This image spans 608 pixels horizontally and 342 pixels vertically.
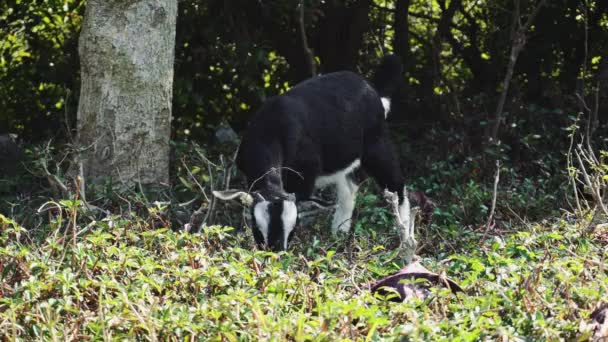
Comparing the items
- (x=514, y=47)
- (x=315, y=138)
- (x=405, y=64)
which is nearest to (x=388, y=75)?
(x=514, y=47)

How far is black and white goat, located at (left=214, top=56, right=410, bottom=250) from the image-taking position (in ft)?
19.8

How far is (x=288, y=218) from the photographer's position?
19.6 feet

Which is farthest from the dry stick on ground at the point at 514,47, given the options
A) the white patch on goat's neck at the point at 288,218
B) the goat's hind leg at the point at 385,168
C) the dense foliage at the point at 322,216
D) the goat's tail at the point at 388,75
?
the white patch on goat's neck at the point at 288,218

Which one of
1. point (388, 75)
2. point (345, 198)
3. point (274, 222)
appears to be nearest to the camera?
point (274, 222)

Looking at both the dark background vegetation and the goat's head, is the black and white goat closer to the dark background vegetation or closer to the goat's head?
the goat's head

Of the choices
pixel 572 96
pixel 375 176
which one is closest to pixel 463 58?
pixel 572 96

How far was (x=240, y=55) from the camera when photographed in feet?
30.5

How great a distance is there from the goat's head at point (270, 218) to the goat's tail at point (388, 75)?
2532 mm

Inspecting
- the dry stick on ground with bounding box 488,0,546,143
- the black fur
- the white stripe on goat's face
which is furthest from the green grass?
the dry stick on ground with bounding box 488,0,546,143

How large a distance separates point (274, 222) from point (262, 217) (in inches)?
4.0

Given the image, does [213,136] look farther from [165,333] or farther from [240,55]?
[165,333]

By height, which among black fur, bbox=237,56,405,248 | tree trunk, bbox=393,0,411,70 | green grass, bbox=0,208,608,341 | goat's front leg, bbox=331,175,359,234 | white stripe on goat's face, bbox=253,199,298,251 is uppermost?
tree trunk, bbox=393,0,411,70

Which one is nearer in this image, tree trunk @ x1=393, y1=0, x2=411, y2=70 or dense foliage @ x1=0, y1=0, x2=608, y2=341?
dense foliage @ x1=0, y1=0, x2=608, y2=341

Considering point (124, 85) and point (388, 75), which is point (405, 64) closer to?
point (388, 75)
